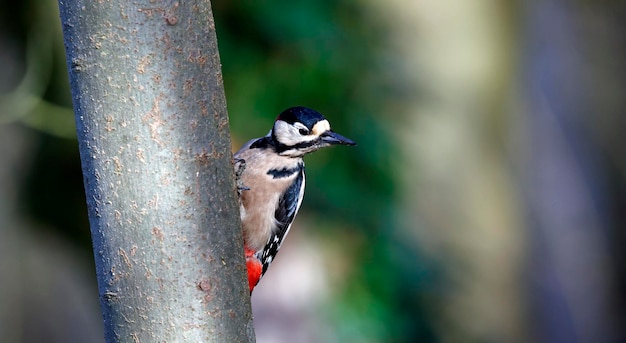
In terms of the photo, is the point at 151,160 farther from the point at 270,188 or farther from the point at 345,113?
the point at 345,113

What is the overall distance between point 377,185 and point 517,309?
2.07 meters

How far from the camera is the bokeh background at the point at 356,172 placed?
346cm

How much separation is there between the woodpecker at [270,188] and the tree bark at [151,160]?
3.12ft

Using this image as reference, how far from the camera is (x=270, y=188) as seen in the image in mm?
2244

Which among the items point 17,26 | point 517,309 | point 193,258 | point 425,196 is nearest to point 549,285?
point 517,309

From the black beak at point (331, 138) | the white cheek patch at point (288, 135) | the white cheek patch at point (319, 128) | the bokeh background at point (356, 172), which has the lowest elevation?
the bokeh background at point (356, 172)

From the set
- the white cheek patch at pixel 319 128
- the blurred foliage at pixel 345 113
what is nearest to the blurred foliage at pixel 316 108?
the blurred foliage at pixel 345 113

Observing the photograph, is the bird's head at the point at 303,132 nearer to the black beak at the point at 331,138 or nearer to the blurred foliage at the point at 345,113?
the black beak at the point at 331,138

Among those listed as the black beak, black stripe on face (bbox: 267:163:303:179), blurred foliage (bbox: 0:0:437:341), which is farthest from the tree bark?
blurred foliage (bbox: 0:0:437:341)

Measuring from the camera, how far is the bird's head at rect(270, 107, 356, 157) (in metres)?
2.14

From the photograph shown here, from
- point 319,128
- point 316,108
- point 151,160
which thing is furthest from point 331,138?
point 316,108

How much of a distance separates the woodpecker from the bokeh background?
114cm

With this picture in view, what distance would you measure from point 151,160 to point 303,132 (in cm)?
101

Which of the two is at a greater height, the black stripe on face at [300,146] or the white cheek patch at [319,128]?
the white cheek patch at [319,128]
